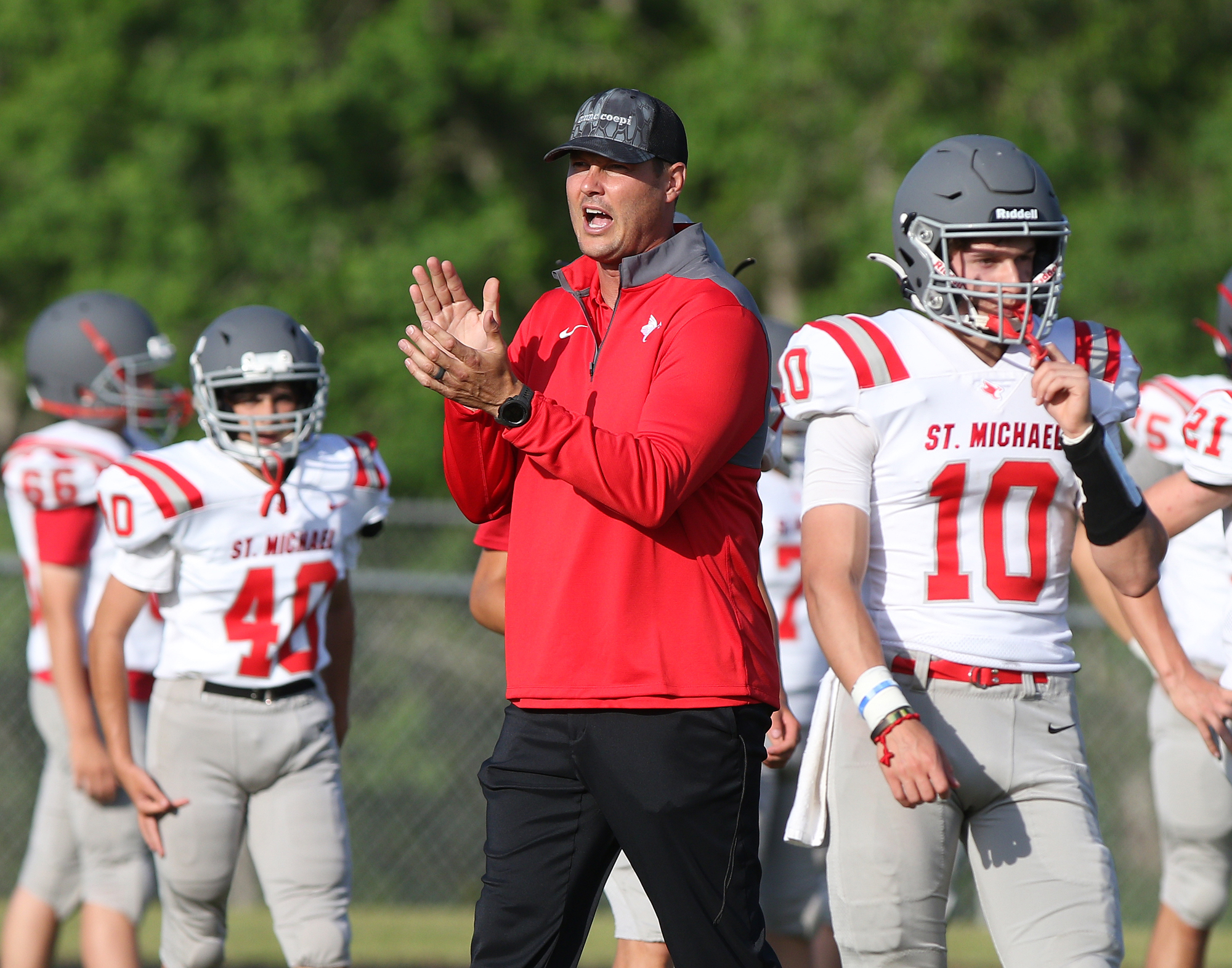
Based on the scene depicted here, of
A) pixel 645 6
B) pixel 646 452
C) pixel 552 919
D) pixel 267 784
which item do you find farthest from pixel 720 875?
pixel 645 6

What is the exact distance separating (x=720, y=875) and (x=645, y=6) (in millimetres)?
12513

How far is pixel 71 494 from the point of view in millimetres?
5266

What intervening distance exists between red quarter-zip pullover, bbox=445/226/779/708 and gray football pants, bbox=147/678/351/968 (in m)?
1.48

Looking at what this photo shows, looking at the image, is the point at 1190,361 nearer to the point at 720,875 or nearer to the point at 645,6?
the point at 645,6

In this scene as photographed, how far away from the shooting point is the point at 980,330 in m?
3.47

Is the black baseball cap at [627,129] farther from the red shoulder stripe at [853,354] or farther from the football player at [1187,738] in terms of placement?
the football player at [1187,738]

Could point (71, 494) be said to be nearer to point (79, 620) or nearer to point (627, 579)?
point (79, 620)

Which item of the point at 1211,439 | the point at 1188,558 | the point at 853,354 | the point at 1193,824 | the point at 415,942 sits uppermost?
the point at 853,354

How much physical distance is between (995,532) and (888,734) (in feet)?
1.73

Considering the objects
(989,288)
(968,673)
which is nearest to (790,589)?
(968,673)

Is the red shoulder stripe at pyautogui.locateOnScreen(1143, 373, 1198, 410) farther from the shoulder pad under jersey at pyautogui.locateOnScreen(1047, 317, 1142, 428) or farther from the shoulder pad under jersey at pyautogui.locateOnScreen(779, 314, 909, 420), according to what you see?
the shoulder pad under jersey at pyautogui.locateOnScreen(779, 314, 909, 420)

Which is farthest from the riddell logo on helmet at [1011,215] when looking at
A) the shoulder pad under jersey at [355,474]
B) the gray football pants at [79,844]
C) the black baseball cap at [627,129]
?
the gray football pants at [79,844]

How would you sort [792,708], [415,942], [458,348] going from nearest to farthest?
[458,348], [792,708], [415,942]

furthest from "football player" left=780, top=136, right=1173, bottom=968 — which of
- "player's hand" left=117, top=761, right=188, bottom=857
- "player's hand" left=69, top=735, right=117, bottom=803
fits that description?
"player's hand" left=69, top=735, right=117, bottom=803
